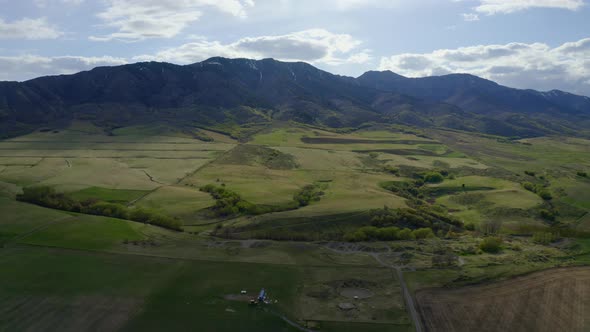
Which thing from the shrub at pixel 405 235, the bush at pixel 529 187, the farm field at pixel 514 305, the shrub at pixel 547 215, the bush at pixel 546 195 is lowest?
the farm field at pixel 514 305

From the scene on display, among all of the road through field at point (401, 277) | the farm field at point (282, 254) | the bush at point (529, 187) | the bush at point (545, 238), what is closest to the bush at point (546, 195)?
the farm field at point (282, 254)

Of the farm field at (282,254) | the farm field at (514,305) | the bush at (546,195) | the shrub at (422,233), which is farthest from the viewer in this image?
the bush at (546,195)

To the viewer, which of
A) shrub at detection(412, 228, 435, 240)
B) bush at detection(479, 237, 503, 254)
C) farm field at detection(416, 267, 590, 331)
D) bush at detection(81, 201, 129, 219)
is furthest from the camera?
bush at detection(81, 201, 129, 219)

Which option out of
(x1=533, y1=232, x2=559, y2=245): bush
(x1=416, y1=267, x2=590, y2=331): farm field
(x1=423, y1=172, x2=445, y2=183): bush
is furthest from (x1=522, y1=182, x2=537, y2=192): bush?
(x1=416, y1=267, x2=590, y2=331): farm field

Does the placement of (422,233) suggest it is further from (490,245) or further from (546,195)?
(546,195)

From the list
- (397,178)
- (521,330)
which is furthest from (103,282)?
(397,178)

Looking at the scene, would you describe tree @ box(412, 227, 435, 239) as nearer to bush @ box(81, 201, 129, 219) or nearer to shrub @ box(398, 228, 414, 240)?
shrub @ box(398, 228, 414, 240)

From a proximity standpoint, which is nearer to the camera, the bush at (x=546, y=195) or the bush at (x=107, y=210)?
the bush at (x=107, y=210)

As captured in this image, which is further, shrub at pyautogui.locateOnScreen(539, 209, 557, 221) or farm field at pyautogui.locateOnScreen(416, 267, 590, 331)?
shrub at pyautogui.locateOnScreen(539, 209, 557, 221)

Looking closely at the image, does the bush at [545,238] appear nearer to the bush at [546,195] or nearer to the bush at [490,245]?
the bush at [490,245]
